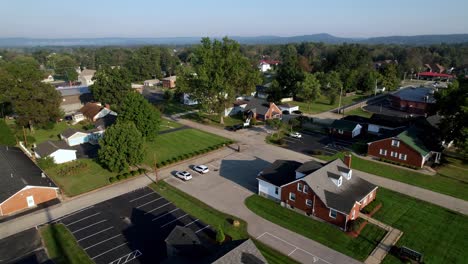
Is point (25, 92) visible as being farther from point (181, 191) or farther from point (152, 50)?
point (152, 50)

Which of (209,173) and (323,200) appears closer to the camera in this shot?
(323,200)

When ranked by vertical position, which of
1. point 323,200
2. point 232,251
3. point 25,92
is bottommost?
point 323,200

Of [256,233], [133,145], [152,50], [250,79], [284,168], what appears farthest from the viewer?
[152,50]

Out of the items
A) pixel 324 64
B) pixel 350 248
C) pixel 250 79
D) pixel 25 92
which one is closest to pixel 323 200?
pixel 350 248

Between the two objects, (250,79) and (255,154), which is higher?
(250,79)

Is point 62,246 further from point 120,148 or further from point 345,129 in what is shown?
point 345,129

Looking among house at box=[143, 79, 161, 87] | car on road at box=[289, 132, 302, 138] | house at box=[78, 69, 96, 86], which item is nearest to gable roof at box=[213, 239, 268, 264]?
car on road at box=[289, 132, 302, 138]

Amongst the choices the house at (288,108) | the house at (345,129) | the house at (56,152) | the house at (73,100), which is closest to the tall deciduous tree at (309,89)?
the house at (288,108)
